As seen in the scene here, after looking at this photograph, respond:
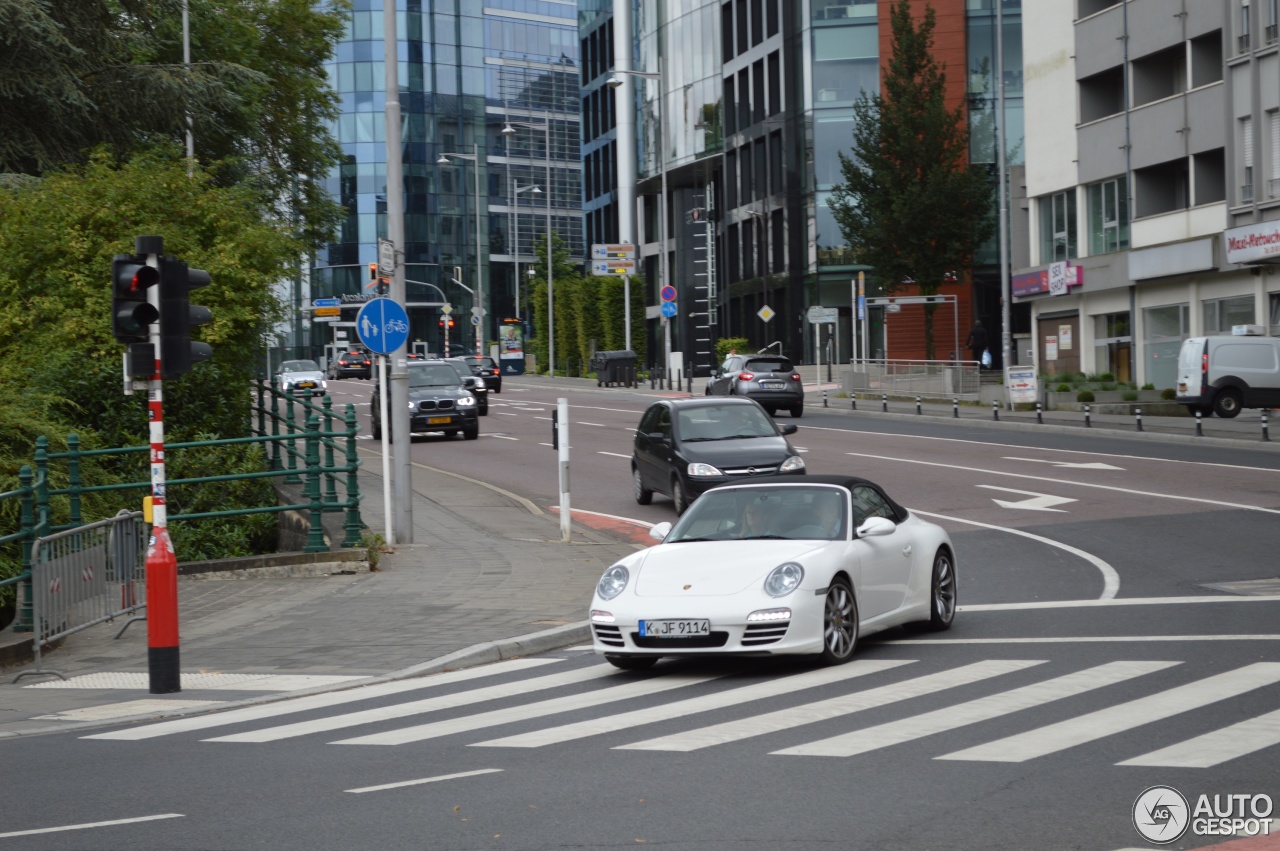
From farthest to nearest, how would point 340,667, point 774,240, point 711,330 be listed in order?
point 711,330 → point 774,240 → point 340,667

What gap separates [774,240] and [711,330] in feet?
31.7

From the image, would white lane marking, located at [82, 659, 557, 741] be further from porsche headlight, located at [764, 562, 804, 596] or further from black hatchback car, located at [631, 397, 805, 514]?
black hatchback car, located at [631, 397, 805, 514]

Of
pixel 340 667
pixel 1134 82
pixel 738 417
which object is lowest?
pixel 340 667

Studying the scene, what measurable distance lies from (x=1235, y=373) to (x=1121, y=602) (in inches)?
1057

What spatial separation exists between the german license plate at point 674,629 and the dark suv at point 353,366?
287 feet

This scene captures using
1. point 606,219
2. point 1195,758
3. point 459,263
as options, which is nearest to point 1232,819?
point 1195,758

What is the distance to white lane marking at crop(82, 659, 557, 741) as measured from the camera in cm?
1010

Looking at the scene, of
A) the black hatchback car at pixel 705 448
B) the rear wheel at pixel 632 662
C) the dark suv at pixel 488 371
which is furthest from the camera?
the dark suv at pixel 488 371

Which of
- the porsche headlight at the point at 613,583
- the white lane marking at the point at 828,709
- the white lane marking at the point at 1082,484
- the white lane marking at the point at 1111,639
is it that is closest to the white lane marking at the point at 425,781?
the white lane marking at the point at 828,709

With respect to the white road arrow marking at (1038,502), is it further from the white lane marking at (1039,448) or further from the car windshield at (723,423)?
the white lane marking at (1039,448)

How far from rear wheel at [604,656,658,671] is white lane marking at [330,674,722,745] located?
0.25 meters

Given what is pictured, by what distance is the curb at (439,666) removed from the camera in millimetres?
10445

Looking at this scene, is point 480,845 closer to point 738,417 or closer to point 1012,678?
point 1012,678

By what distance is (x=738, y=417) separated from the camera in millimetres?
23438
